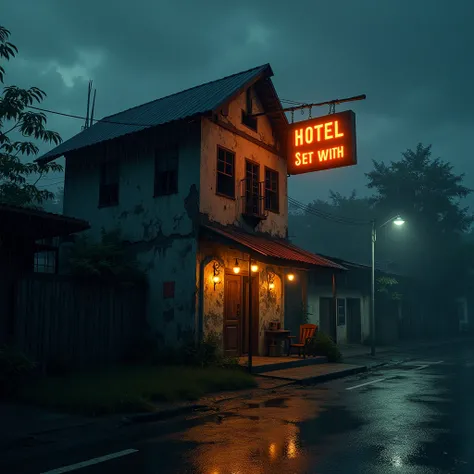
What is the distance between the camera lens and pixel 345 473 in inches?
213

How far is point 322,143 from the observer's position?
17.3 metres

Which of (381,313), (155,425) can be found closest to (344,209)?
(381,313)

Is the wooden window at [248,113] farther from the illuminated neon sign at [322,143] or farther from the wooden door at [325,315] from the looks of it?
the wooden door at [325,315]

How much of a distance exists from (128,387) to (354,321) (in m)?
21.4

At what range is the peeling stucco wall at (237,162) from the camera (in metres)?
15.5

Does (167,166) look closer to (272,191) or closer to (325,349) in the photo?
(272,191)

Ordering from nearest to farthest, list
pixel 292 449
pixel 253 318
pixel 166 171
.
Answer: pixel 292 449, pixel 166 171, pixel 253 318

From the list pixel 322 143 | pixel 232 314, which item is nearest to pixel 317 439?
pixel 232 314

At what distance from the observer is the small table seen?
17.2 meters

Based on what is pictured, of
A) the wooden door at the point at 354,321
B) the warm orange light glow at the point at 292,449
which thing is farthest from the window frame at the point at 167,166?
the wooden door at the point at 354,321

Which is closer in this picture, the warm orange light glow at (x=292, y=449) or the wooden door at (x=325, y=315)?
the warm orange light glow at (x=292, y=449)

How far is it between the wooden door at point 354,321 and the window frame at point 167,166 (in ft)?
55.0

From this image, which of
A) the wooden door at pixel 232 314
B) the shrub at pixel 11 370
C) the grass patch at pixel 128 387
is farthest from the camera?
the wooden door at pixel 232 314

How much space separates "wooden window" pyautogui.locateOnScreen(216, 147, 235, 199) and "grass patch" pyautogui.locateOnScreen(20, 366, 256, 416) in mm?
5788
